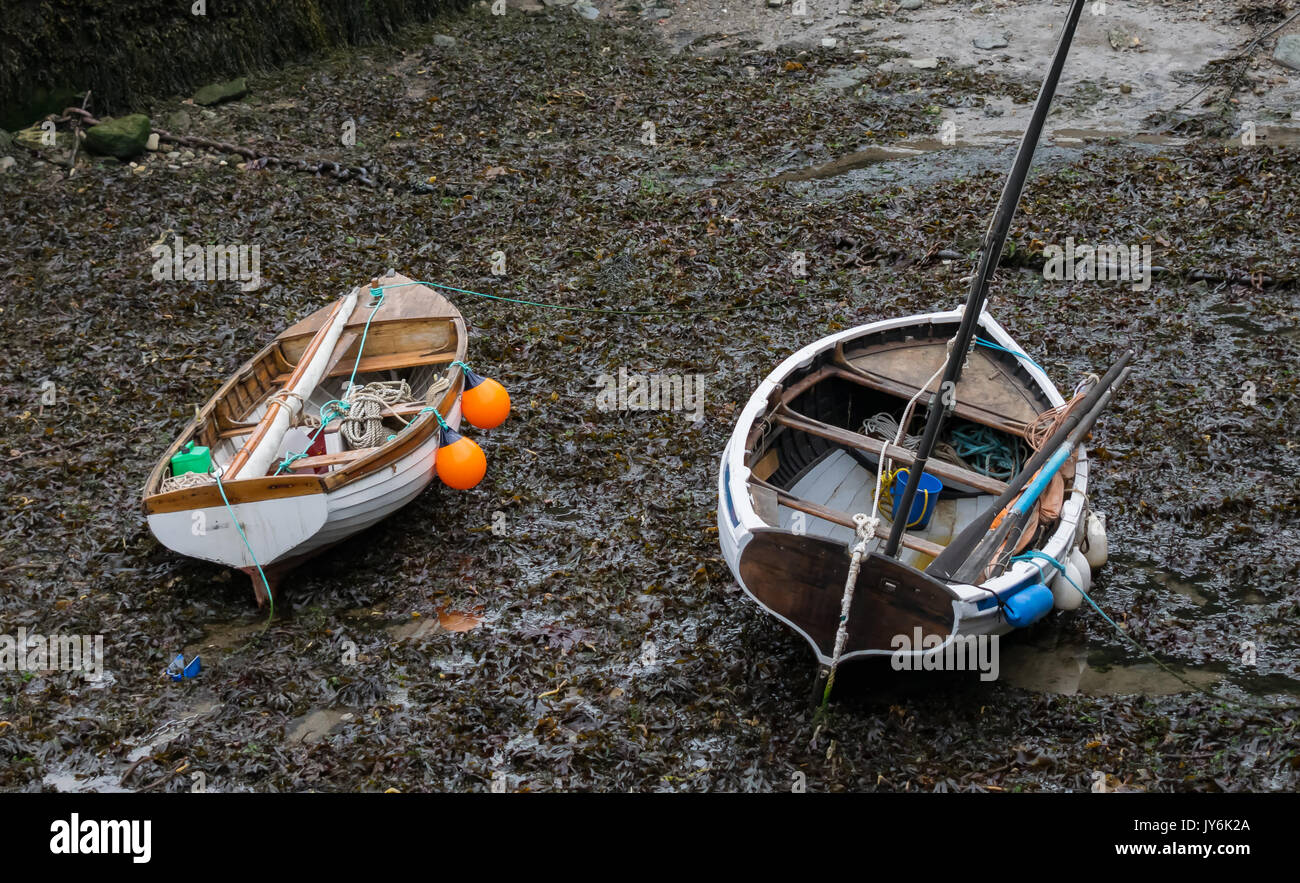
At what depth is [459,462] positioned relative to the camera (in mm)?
7945

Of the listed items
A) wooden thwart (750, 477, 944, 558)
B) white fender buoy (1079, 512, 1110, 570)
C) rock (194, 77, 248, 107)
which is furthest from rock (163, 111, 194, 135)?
white fender buoy (1079, 512, 1110, 570)

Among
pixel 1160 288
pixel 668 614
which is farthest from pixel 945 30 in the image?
pixel 668 614

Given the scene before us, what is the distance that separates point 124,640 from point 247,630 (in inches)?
32.0

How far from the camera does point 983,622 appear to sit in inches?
243

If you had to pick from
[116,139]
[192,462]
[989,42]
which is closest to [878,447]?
[192,462]

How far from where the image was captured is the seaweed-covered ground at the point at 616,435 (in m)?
6.57

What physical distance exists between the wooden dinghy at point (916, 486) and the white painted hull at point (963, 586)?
0.01 metres

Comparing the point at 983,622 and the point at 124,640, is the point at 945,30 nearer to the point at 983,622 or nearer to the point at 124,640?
the point at 983,622

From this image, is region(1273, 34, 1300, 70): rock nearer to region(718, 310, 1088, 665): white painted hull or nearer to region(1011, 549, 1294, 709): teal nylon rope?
region(718, 310, 1088, 665): white painted hull

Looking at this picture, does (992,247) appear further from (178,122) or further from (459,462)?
(178,122)

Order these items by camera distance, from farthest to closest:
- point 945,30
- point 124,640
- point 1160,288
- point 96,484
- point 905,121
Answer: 1. point 945,30
2. point 905,121
3. point 1160,288
4. point 96,484
5. point 124,640

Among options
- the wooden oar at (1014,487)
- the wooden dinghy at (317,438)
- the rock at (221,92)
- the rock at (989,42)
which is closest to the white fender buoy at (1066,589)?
the wooden oar at (1014,487)

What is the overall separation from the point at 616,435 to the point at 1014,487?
13.0ft

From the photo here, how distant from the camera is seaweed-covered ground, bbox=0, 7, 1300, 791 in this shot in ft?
21.6
